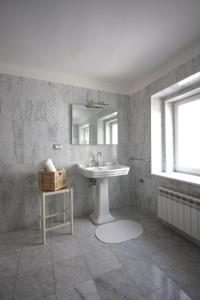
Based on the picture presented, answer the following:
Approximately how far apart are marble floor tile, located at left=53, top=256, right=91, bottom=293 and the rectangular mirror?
155 cm

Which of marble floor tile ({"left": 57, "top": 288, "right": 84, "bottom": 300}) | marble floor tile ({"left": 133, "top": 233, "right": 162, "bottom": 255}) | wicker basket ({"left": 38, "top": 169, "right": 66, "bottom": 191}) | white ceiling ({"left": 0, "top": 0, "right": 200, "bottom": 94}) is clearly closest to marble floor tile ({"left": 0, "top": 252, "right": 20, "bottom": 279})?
marble floor tile ({"left": 57, "top": 288, "right": 84, "bottom": 300})

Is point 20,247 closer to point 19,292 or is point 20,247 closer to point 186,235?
point 19,292

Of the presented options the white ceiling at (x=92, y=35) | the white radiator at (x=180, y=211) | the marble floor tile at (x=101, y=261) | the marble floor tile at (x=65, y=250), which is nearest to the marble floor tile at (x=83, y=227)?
the marble floor tile at (x=65, y=250)

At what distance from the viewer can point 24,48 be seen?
71.2 inches

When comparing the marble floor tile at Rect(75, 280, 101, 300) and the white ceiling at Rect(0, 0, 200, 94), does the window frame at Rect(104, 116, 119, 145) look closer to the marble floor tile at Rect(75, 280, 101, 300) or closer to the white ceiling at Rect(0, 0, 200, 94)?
the white ceiling at Rect(0, 0, 200, 94)

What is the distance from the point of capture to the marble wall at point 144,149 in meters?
2.13

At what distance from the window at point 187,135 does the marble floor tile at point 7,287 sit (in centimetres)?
235

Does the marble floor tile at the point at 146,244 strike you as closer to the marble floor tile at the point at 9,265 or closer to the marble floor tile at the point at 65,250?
the marble floor tile at the point at 65,250

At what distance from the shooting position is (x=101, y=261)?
155 centimetres

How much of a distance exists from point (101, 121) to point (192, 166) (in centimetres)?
153

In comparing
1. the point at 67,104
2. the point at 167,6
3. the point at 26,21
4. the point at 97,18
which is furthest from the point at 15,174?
the point at 167,6

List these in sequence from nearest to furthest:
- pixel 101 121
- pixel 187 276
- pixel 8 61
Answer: pixel 187 276 < pixel 8 61 < pixel 101 121

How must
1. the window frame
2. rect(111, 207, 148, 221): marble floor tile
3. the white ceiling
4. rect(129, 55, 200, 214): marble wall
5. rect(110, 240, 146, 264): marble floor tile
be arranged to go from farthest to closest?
the window frame → rect(111, 207, 148, 221): marble floor tile → rect(129, 55, 200, 214): marble wall → rect(110, 240, 146, 264): marble floor tile → the white ceiling

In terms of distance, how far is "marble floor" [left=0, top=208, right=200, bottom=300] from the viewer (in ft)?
3.99
